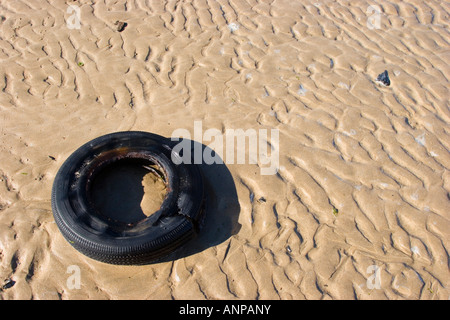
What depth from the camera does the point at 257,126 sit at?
529cm

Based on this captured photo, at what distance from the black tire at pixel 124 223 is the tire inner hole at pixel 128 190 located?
7.6 inches

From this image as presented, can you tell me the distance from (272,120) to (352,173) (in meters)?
1.34

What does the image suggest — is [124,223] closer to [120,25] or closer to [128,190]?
[128,190]

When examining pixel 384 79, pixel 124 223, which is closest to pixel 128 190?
pixel 124 223

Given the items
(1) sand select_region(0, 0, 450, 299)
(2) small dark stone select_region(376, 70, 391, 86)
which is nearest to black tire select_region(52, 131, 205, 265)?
(1) sand select_region(0, 0, 450, 299)

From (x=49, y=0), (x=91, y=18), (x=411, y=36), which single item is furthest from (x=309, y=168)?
(x=49, y=0)

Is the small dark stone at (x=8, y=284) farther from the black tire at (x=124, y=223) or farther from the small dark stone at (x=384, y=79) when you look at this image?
the small dark stone at (x=384, y=79)

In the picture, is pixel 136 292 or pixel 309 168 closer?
pixel 136 292

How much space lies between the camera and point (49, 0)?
727cm

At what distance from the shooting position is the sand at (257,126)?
12.7 ft

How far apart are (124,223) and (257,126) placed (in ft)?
7.77

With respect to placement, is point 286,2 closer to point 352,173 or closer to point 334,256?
point 352,173
